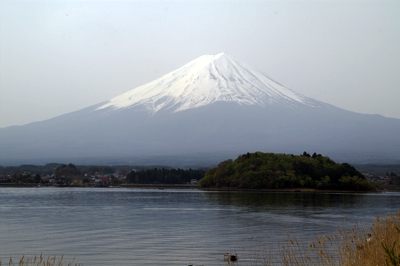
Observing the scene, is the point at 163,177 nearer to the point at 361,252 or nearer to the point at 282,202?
the point at 282,202

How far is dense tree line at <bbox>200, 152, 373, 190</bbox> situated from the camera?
328ft

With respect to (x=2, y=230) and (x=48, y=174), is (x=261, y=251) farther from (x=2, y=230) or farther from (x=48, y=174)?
(x=48, y=174)

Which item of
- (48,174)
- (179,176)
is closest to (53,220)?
(179,176)

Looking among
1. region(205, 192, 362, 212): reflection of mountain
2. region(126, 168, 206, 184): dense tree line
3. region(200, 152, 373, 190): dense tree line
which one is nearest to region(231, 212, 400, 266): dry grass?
region(205, 192, 362, 212): reflection of mountain

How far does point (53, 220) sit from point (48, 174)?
156 metres

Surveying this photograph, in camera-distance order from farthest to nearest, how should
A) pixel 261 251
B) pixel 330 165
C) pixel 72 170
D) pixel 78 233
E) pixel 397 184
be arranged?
pixel 72 170 → pixel 397 184 → pixel 330 165 → pixel 78 233 → pixel 261 251

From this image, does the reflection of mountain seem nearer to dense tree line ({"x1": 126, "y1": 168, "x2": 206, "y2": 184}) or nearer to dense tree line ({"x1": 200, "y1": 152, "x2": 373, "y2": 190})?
dense tree line ({"x1": 200, "y1": 152, "x2": 373, "y2": 190})

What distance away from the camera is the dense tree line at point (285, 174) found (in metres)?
99.9

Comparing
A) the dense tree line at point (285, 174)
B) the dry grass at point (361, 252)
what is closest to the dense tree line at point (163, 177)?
the dense tree line at point (285, 174)

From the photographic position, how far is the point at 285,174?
341 ft

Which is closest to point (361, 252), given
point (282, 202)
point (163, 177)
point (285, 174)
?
point (282, 202)

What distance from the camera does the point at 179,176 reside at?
140 metres

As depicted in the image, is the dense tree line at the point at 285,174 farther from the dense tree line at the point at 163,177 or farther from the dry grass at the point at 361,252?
the dry grass at the point at 361,252

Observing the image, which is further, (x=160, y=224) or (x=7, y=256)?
(x=160, y=224)
